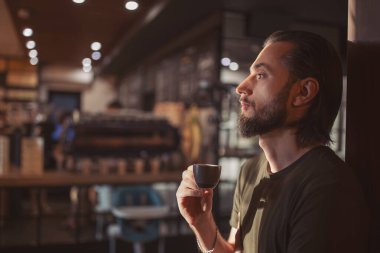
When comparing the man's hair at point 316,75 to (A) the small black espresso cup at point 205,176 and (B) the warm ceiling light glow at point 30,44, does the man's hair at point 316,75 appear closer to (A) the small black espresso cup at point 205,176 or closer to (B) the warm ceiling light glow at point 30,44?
(A) the small black espresso cup at point 205,176

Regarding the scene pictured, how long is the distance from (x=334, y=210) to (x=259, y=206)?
0.28m

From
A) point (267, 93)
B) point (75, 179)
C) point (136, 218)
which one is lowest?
point (136, 218)

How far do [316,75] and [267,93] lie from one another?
0.15m

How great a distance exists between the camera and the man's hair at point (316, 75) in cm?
121

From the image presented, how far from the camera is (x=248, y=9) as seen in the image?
4.96 meters

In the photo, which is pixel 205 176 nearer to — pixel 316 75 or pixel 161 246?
pixel 316 75

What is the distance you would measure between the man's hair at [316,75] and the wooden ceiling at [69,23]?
1.24 m

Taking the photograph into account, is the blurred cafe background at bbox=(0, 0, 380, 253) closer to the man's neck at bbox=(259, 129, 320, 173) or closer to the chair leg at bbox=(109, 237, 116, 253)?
the chair leg at bbox=(109, 237, 116, 253)

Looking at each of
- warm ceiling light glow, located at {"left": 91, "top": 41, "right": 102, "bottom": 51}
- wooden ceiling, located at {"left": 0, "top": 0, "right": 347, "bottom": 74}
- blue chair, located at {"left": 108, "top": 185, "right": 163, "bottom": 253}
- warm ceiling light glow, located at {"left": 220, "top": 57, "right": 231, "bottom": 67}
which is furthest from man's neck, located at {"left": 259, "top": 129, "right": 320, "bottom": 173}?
warm ceiling light glow, located at {"left": 91, "top": 41, "right": 102, "bottom": 51}

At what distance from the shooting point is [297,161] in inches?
47.9

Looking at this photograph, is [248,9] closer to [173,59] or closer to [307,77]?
[173,59]

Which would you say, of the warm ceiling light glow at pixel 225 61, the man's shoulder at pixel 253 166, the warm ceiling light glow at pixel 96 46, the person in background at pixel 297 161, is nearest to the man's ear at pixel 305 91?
the person in background at pixel 297 161

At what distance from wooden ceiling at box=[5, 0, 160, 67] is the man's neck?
129 centimetres

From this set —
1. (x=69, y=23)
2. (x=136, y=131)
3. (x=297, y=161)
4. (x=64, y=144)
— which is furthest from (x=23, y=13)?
(x=297, y=161)
